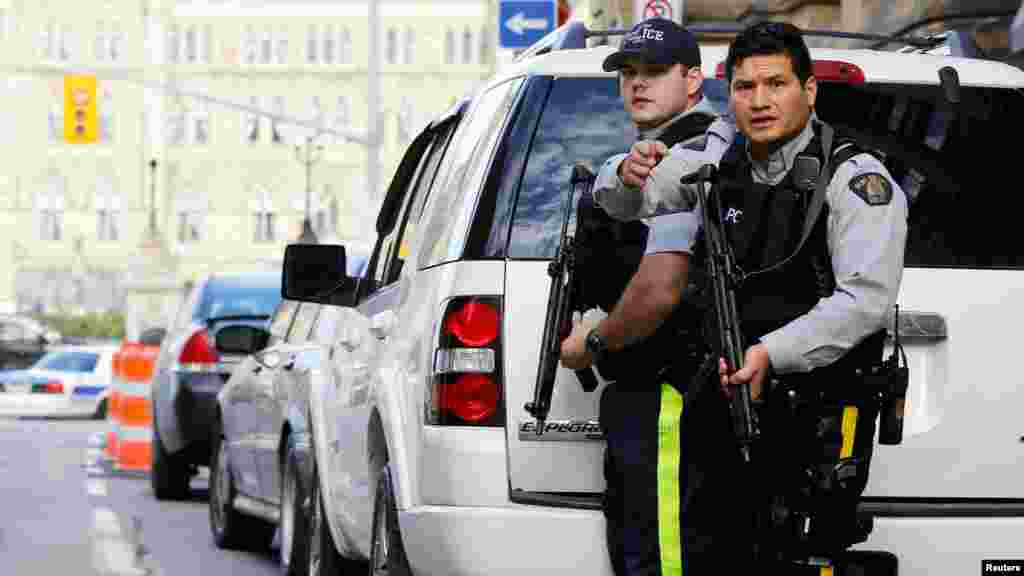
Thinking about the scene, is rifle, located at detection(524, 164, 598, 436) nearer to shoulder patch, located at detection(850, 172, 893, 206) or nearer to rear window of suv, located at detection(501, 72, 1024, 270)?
rear window of suv, located at detection(501, 72, 1024, 270)

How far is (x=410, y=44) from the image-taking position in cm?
11956

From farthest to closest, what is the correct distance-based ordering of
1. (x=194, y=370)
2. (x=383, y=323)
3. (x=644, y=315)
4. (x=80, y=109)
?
(x=80, y=109) < (x=194, y=370) < (x=383, y=323) < (x=644, y=315)

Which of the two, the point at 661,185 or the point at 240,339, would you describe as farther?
the point at 240,339

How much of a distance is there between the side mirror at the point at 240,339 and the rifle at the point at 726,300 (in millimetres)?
6603

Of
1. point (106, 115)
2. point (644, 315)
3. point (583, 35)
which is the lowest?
point (106, 115)

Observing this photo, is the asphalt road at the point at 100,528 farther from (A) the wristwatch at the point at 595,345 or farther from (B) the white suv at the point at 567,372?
(A) the wristwatch at the point at 595,345

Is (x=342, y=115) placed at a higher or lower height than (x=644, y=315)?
lower

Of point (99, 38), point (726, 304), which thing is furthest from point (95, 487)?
point (99, 38)

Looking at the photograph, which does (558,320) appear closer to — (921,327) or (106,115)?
(921,327)

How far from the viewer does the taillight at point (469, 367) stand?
6.15 m

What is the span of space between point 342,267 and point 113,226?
365ft

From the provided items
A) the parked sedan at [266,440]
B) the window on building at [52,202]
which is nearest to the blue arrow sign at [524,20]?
the parked sedan at [266,440]

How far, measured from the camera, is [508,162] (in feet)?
20.7

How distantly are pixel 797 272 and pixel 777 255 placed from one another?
63 mm
